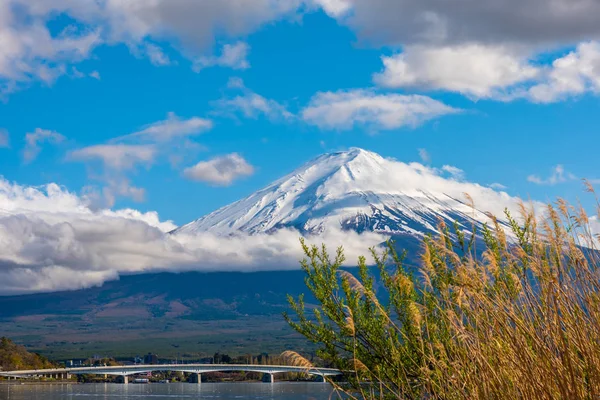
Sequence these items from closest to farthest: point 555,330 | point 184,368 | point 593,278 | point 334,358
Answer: point 555,330 < point 593,278 < point 334,358 < point 184,368

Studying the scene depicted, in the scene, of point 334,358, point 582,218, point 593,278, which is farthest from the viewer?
point 334,358

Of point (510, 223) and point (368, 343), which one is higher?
point (510, 223)

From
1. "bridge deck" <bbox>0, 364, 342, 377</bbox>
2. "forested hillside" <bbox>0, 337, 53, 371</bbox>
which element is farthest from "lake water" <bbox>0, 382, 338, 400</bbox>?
"forested hillside" <bbox>0, 337, 53, 371</bbox>

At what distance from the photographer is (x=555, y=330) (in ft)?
16.0

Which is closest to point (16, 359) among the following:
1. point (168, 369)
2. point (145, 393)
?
point (145, 393)

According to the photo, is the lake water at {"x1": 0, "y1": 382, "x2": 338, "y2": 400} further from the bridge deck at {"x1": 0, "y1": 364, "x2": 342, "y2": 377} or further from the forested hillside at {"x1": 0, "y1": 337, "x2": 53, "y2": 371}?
the forested hillside at {"x1": 0, "y1": 337, "x2": 53, "y2": 371}

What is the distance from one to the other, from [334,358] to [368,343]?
0.74 m

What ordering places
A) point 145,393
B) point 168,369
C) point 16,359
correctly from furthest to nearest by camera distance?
1. point 16,359
2. point 168,369
3. point 145,393

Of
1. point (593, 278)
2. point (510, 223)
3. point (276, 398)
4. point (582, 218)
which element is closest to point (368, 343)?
point (510, 223)

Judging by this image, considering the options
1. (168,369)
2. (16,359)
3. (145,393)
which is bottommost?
(145,393)

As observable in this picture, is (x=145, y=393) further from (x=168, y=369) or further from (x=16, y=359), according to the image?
(x=16, y=359)

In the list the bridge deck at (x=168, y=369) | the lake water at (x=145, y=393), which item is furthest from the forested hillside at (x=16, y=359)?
the bridge deck at (x=168, y=369)

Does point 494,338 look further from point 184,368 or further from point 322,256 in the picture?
point 184,368

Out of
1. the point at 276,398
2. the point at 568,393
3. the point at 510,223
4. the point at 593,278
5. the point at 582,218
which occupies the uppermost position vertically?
the point at 510,223
